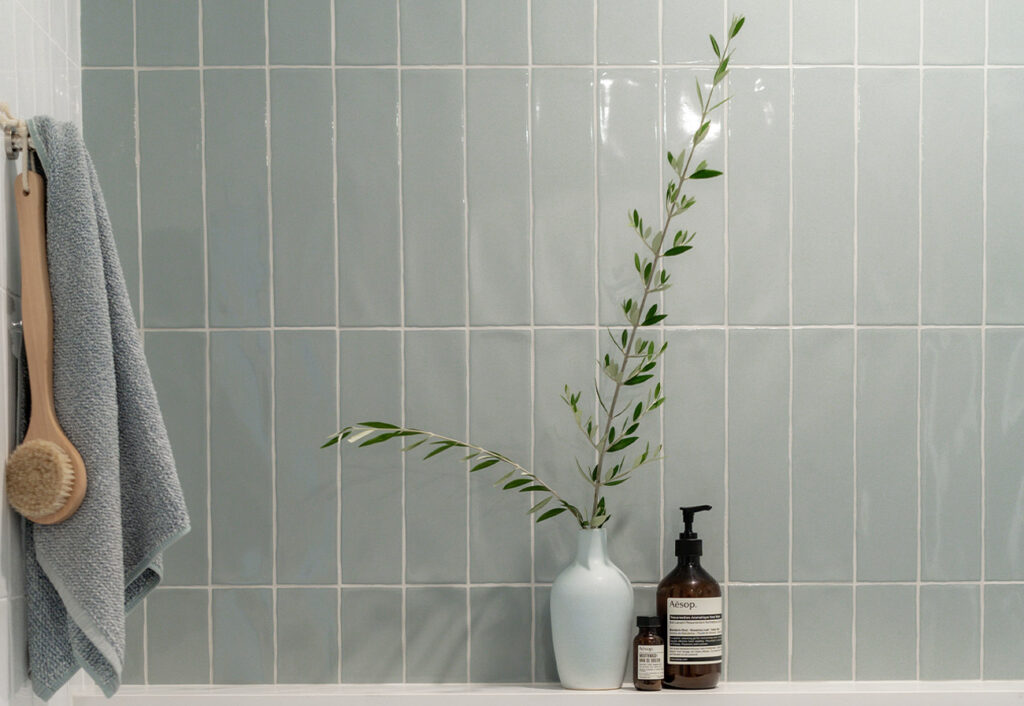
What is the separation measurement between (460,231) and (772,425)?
47cm

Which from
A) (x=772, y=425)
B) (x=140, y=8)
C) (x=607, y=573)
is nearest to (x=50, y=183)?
(x=140, y=8)

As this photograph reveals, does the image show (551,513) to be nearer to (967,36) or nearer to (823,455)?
(823,455)

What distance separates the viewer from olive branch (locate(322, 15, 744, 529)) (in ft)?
4.02

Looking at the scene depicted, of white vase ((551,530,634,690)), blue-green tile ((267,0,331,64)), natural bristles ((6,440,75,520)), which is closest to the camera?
natural bristles ((6,440,75,520))

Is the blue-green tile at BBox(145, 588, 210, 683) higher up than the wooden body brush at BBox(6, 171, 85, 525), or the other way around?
the wooden body brush at BBox(6, 171, 85, 525)

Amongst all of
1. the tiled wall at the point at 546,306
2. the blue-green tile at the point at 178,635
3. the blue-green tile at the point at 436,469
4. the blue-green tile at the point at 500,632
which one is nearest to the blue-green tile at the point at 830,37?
the tiled wall at the point at 546,306

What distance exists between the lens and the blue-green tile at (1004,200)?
130 cm

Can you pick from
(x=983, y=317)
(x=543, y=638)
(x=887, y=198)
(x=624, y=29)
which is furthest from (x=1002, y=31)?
(x=543, y=638)

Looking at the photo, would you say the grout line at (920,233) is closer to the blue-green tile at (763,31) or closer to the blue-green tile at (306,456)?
the blue-green tile at (763,31)

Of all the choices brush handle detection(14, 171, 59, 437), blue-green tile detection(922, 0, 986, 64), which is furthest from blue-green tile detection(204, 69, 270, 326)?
blue-green tile detection(922, 0, 986, 64)

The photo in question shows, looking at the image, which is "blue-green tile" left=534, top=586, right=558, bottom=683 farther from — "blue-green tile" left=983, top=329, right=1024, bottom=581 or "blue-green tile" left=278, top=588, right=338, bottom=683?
"blue-green tile" left=983, top=329, right=1024, bottom=581

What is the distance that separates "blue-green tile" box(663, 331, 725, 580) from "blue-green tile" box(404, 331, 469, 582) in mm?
256

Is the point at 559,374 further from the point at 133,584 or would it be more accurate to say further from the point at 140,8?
the point at 140,8

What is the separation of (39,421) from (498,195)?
1.99ft
